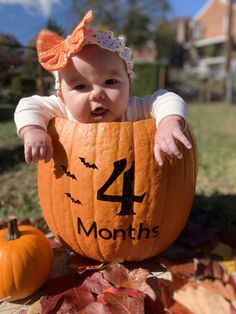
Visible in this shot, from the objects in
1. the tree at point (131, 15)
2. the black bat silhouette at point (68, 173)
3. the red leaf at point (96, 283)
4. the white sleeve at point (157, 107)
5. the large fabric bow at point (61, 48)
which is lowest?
the red leaf at point (96, 283)

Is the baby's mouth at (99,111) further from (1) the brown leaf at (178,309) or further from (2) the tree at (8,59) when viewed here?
(2) the tree at (8,59)

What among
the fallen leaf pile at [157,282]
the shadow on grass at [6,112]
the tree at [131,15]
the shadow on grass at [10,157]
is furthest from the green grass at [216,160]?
the tree at [131,15]

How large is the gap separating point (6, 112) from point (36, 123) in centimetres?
314

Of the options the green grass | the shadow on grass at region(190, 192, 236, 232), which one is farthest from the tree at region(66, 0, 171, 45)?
the shadow on grass at region(190, 192, 236, 232)

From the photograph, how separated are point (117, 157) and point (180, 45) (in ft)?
160

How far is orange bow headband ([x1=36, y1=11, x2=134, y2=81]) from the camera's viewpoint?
5.74 ft

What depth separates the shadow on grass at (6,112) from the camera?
4.44m

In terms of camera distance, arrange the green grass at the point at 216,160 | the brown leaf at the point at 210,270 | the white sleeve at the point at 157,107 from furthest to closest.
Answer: the green grass at the point at 216,160 < the brown leaf at the point at 210,270 < the white sleeve at the point at 157,107

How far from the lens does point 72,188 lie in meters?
1.89

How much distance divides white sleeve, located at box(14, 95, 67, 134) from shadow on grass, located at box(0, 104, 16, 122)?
8.03ft

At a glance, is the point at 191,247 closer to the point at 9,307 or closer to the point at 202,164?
the point at 9,307

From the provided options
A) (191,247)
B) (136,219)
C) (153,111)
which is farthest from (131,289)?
(153,111)

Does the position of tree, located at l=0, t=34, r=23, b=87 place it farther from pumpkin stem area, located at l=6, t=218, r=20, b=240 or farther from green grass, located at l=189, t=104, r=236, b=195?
pumpkin stem area, located at l=6, t=218, r=20, b=240

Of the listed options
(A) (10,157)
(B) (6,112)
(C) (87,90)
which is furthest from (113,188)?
(B) (6,112)
